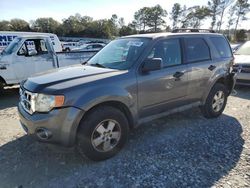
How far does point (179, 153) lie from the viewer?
3766 millimetres

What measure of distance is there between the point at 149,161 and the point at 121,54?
6.05 feet

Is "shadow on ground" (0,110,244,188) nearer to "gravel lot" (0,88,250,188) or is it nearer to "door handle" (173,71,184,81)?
"gravel lot" (0,88,250,188)

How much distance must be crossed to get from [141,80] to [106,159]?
130 centimetres

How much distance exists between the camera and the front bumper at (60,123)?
3.04m

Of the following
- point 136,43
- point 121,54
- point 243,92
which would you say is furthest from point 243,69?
point 121,54

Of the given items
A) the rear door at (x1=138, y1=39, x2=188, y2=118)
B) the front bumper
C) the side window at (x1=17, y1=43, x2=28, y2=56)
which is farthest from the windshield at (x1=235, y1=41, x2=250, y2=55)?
the front bumper

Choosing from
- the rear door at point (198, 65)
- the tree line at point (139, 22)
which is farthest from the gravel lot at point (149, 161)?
the tree line at point (139, 22)

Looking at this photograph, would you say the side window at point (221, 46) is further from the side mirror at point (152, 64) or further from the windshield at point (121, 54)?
the side mirror at point (152, 64)

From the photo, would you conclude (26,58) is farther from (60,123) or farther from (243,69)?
(243,69)

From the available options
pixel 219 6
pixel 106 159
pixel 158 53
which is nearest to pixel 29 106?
pixel 106 159

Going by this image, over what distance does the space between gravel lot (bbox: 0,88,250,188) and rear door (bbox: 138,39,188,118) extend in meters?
0.63

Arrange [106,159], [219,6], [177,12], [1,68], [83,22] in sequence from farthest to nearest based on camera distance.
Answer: [83,22] < [177,12] < [219,6] < [1,68] < [106,159]

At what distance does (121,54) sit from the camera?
4160 mm

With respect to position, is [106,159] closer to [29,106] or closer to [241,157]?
[29,106]
